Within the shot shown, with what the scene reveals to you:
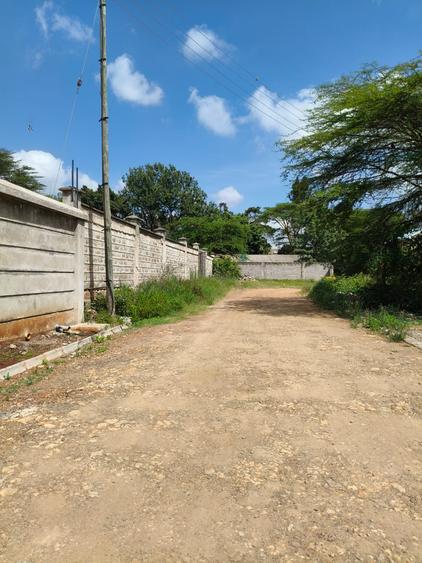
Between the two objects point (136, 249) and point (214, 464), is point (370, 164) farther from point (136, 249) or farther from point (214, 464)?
point (214, 464)

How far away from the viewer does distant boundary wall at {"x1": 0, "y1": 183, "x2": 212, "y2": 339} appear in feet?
21.6

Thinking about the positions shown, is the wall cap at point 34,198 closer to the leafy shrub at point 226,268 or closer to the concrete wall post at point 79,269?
the concrete wall post at point 79,269

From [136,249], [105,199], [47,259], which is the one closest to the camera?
[47,259]

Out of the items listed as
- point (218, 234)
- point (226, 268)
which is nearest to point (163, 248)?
point (226, 268)

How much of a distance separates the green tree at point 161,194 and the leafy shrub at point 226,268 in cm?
1562

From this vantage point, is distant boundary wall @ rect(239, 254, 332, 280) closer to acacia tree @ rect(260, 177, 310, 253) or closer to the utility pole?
acacia tree @ rect(260, 177, 310, 253)

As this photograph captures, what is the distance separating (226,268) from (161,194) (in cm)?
1788

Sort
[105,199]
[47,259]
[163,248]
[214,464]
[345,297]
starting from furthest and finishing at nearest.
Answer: [163,248] < [345,297] < [105,199] < [47,259] < [214,464]

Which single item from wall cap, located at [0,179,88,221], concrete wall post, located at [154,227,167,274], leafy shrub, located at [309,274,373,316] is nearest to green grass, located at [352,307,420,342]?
leafy shrub, located at [309,274,373,316]

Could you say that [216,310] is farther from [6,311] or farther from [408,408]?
[408,408]

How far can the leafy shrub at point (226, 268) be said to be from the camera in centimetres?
3197

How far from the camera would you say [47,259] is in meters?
7.78

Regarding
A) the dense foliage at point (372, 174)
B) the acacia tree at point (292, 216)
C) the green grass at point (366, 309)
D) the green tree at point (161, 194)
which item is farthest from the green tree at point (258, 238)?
the dense foliage at point (372, 174)

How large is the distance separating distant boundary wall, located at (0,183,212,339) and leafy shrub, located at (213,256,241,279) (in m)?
19.8
